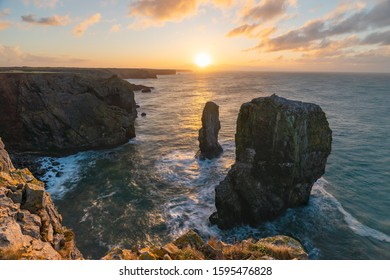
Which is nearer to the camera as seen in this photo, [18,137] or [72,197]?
[72,197]

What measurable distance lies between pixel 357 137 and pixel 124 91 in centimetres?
4746

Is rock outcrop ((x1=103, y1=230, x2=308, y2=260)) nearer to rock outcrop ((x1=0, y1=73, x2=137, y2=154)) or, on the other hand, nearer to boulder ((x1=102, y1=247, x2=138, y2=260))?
boulder ((x1=102, y1=247, x2=138, y2=260))

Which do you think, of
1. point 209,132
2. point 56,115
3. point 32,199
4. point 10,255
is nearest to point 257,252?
point 10,255

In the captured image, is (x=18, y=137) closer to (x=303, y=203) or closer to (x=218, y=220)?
(x=218, y=220)

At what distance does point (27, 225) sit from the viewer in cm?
1037

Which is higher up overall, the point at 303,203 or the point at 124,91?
the point at 124,91

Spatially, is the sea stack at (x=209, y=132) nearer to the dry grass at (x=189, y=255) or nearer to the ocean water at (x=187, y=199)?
the ocean water at (x=187, y=199)

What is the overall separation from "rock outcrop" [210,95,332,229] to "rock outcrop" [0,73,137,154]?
28.4 m

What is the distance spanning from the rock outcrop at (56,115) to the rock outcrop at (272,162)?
28372 mm

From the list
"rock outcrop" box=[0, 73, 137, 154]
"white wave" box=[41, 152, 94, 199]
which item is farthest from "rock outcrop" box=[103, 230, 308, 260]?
"rock outcrop" box=[0, 73, 137, 154]

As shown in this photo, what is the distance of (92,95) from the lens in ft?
155

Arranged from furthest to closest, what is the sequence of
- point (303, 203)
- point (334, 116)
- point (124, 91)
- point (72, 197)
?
point (334, 116)
point (124, 91)
point (72, 197)
point (303, 203)

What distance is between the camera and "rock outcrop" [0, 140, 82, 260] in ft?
28.2
